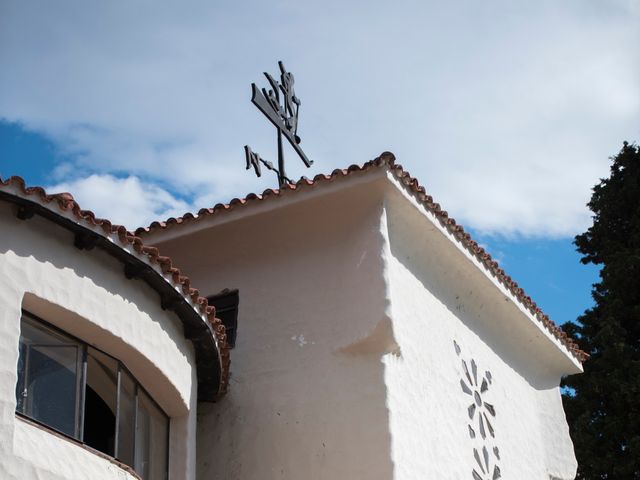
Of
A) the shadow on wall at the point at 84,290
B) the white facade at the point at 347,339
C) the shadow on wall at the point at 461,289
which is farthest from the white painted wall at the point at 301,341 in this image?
the shadow on wall at the point at 84,290

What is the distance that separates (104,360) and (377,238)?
3715 millimetres

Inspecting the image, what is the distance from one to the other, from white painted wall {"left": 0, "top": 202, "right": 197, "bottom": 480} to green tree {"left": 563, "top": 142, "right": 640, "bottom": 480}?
11289 mm

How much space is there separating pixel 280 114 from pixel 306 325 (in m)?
4.60

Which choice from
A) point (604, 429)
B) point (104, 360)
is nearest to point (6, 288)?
point (104, 360)

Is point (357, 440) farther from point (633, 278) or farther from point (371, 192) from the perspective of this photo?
point (633, 278)

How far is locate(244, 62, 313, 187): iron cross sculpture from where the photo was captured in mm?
16941

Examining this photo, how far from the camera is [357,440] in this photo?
512 inches

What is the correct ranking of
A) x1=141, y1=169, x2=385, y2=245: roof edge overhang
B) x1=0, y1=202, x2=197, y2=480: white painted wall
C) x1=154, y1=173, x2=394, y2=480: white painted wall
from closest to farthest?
x1=0, y1=202, x2=197, y2=480: white painted wall, x1=154, y1=173, x2=394, y2=480: white painted wall, x1=141, y1=169, x2=385, y2=245: roof edge overhang

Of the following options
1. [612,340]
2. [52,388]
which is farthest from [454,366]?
[612,340]

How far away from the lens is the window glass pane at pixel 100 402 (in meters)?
11.3

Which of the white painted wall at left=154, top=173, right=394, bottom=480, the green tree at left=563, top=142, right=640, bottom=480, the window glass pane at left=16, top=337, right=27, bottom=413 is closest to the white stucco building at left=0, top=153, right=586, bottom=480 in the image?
the white painted wall at left=154, top=173, right=394, bottom=480

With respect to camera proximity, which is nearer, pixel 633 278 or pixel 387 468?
pixel 387 468

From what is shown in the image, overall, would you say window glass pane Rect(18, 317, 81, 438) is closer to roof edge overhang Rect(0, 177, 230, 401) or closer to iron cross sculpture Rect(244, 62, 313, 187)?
roof edge overhang Rect(0, 177, 230, 401)

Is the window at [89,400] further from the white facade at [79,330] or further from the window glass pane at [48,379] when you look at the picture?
the white facade at [79,330]
